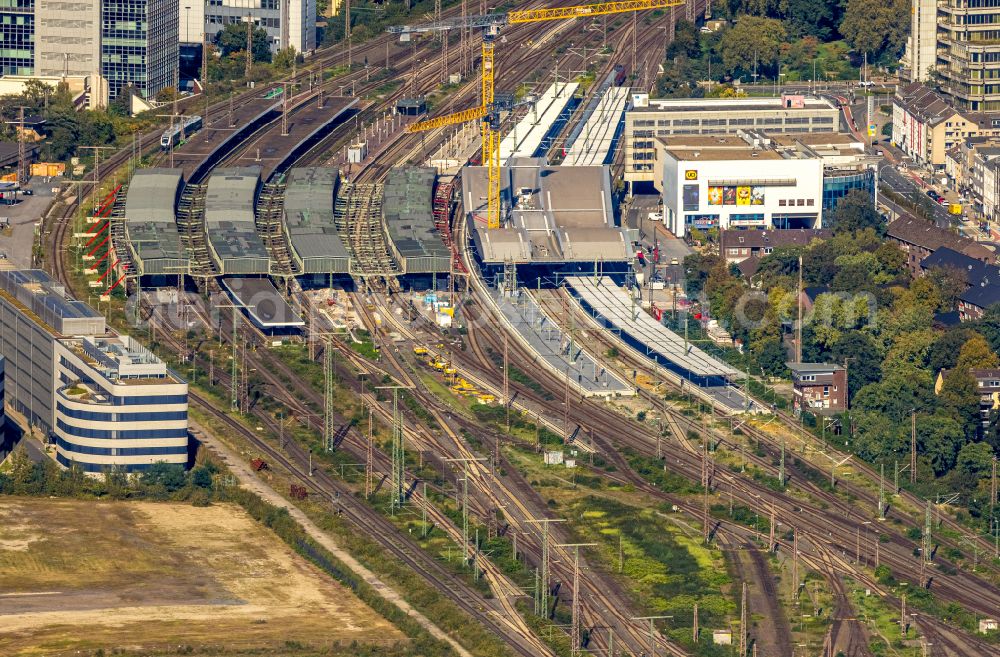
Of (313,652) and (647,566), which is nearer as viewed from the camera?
(313,652)

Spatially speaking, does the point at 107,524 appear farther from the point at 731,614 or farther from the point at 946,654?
the point at 946,654

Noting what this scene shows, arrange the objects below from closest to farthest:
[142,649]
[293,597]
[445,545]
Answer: [142,649]
[293,597]
[445,545]

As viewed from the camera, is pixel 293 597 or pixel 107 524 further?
pixel 107 524

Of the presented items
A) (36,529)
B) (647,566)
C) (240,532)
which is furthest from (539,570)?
(36,529)

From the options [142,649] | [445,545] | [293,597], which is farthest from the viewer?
[445,545]

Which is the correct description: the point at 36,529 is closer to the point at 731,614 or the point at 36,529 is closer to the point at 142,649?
the point at 142,649

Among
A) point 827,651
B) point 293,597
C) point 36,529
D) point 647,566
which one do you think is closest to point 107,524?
point 36,529
